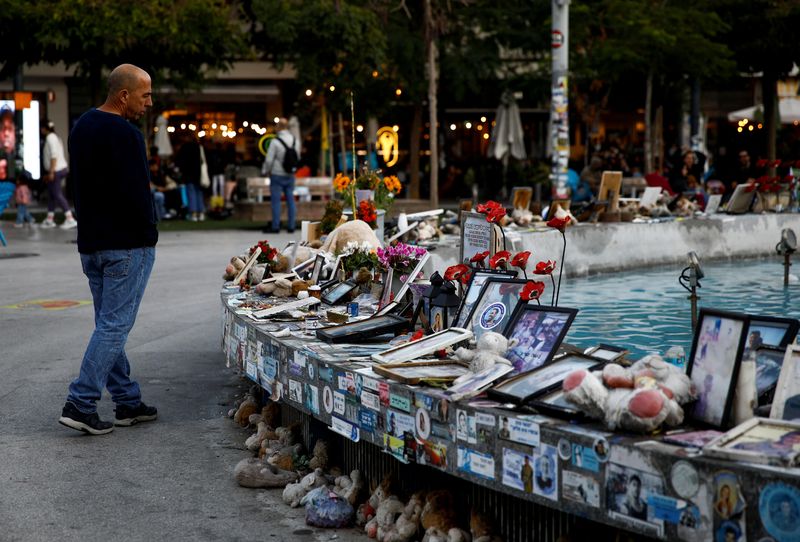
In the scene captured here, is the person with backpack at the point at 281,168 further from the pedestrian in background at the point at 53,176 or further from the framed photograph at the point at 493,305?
the framed photograph at the point at 493,305

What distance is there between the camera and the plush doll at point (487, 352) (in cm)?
512

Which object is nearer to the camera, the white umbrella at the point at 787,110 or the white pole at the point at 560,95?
the white pole at the point at 560,95

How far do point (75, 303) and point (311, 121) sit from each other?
78.8 feet

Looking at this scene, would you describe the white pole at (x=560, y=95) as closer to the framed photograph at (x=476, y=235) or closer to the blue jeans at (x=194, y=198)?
the blue jeans at (x=194, y=198)

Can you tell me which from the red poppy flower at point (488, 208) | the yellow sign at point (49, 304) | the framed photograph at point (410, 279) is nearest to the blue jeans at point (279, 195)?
the yellow sign at point (49, 304)

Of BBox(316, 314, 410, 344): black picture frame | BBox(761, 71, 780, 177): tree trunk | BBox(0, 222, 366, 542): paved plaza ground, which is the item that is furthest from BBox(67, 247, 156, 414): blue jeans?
BBox(761, 71, 780, 177): tree trunk

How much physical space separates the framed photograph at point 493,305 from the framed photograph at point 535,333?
0.34 metres

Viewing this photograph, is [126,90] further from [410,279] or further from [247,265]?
[247,265]

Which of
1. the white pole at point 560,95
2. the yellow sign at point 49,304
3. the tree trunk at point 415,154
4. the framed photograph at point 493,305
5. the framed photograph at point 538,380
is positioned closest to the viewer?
the framed photograph at point 538,380

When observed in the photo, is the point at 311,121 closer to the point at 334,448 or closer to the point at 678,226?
the point at 678,226

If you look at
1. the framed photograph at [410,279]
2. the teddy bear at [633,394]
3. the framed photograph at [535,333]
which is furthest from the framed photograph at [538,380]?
the framed photograph at [410,279]

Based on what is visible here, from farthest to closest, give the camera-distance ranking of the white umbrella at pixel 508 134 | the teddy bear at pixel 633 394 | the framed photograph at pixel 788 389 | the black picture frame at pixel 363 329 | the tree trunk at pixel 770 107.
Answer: the white umbrella at pixel 508 134 < the tree trunk at pixel 770 107 < the black picture frame at pixel 363 329 < the framed photograph at pixel 788 389 < the teddy bear at pixel 633 394

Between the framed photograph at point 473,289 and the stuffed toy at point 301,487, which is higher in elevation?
the framed photograph at point 473,289

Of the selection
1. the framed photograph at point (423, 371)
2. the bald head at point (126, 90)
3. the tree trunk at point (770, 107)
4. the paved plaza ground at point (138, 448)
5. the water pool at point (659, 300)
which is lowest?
A: the paved plaza ground at point (138, 448)
